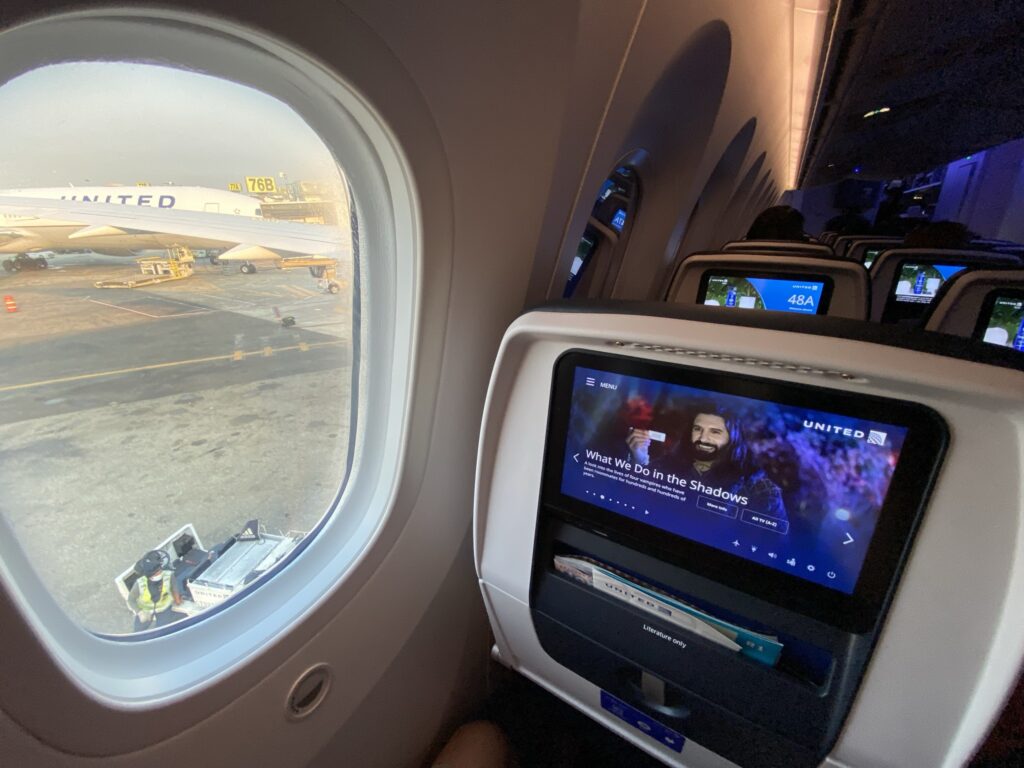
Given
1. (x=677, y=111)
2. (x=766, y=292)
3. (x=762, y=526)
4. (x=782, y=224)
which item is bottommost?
(x=762, y=526)

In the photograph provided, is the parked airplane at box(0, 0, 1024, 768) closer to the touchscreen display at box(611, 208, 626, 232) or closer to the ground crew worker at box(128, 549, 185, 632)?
the ground crew worker at box(128, 549, 185, 632)

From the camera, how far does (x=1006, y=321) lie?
255 cm

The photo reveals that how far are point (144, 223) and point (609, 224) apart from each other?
12.5 feet

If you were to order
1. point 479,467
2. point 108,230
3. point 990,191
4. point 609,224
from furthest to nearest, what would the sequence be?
1. point 990,191
2. point 609,224
3. point 479,467
4. point 108,230

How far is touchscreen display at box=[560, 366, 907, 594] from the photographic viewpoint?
87 cm

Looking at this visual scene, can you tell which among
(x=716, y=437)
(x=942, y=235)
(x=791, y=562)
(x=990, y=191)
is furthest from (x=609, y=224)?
(x=990, y=191)

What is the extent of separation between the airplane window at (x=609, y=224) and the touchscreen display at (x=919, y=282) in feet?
7.41

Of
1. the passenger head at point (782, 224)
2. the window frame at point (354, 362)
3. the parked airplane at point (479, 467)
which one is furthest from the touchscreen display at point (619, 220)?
the window frame at point (354, 362)

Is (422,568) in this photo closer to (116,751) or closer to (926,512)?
→ (116,751)

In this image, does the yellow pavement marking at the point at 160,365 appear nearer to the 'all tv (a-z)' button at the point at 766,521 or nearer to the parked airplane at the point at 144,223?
the parked airplane at the point at 144,223

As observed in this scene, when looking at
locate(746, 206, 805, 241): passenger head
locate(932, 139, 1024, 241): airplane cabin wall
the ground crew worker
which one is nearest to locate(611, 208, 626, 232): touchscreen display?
locate(746, 206, 805, 241): passenger head

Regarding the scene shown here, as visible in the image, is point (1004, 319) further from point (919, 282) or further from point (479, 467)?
point (479, 467)

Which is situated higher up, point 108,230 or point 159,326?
point 108,230

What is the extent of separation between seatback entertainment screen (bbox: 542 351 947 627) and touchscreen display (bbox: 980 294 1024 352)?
2.54 m
